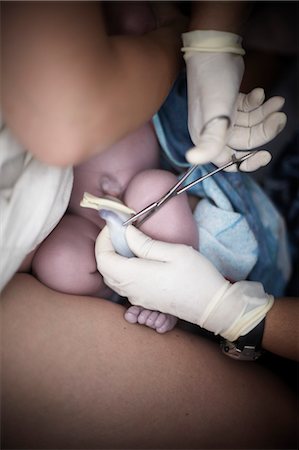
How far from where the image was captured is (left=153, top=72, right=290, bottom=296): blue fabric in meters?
0.72

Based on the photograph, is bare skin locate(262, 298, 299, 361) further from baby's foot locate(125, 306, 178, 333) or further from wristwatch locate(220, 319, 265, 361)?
baby's foot locate(125, 306, 178, 333)

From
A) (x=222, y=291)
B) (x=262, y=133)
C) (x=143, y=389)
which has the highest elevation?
(x=262, y=133)

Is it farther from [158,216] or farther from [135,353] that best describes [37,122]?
[135,353]

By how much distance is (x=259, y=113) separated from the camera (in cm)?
62

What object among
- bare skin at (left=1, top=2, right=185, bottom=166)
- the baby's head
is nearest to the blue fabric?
the baby's head

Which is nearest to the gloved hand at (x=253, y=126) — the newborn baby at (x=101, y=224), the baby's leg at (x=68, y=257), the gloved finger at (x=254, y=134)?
the gloved finger at (x=254, y=134)

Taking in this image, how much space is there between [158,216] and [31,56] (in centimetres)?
28

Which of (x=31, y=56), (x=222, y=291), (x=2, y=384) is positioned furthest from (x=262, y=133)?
(x=2, y=384)

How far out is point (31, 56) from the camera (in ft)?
1.43

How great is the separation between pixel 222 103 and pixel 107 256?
24cm

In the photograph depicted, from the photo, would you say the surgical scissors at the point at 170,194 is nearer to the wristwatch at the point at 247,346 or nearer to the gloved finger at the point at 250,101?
the gloved finger at the point at 250,101

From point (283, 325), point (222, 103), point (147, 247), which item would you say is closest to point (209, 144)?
point (222, 103)

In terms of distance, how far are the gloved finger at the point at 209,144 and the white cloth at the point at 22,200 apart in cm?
16

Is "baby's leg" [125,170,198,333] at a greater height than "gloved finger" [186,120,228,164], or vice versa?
"gloved finger" [186,120,228,164]
